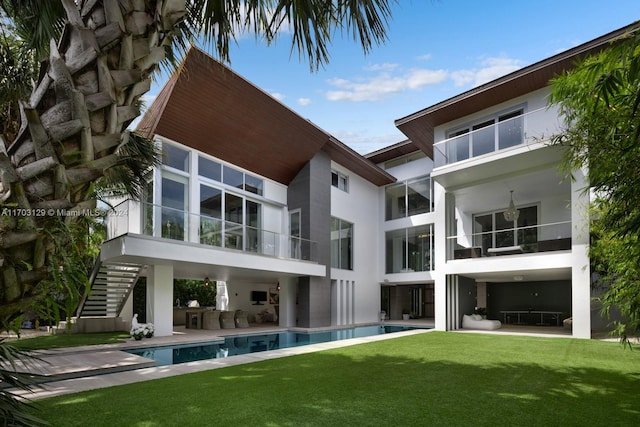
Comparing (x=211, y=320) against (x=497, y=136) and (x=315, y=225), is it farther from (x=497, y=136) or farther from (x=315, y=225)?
(x=497, y=136)

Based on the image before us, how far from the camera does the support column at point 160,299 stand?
1386cm

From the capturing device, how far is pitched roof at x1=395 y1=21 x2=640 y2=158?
12.5m

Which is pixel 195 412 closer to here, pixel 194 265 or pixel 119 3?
pixel 119 3

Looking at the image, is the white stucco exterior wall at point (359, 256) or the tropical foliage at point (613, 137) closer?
the tropical foliage at point (613, 137)

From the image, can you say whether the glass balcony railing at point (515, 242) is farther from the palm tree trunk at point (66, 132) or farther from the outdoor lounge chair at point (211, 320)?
the palm tree trunk at point (66, 132)

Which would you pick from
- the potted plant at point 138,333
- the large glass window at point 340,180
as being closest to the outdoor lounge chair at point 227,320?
the potted plant at point 138,333

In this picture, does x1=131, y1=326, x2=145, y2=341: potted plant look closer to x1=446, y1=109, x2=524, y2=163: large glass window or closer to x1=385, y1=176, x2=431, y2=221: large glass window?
x1=446, y1=109, x2=524, y2=163: large glass window

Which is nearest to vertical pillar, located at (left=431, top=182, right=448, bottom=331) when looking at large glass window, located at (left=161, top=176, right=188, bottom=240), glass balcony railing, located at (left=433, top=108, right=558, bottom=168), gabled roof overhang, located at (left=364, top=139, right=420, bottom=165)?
glass balcony railing, located at (left=433, top=108, right=558, bottom=168)

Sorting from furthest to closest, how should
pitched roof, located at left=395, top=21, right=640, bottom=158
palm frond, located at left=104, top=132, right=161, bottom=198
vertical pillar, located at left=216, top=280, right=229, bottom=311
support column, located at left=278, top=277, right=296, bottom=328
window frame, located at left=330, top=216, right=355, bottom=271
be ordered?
1. vertical pillar, located at left=216, top=280, right=229, bottom=311
2. window frame, located at left=330, top=216, right=355, bottom=271
3. support column, located at left=278, top=277, right=296, bottom=328
4. pitched roof, located at left=395, top=21, right=640, bottom=158
5. palm frond, located at left=104, top=132, right=161, bottom=198

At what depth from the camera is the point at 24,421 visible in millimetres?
2002

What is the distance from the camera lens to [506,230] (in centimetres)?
1476

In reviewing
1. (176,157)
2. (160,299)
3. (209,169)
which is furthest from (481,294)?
(176,157)

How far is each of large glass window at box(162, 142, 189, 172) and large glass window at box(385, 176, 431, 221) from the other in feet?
39.4

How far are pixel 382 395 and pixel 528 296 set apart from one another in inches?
656
